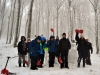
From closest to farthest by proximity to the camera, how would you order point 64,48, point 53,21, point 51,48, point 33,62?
1. point 33,62
2. point 64,48
3. point 51,48
4. point 53,21

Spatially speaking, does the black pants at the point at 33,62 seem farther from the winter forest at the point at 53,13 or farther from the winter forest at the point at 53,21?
the winter forest at the point at 53,13

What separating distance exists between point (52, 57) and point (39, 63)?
0.88 m

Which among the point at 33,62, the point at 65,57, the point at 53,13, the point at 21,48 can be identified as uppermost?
the point at 53,13

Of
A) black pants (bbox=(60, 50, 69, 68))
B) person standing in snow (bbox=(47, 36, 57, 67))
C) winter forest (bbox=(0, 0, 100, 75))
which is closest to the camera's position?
winter forest (bbox=(0, 0, 100, 75))

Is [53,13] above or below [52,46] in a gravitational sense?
above

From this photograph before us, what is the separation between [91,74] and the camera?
718 cm

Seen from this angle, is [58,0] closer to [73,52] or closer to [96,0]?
[96,0]

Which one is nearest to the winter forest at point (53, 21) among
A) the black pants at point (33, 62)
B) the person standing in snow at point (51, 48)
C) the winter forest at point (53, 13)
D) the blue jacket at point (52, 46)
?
the winter forest at point (53, 13)

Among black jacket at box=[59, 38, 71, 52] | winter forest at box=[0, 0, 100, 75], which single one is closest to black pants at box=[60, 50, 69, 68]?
black jacket at box=[59, 38, 71, 52]

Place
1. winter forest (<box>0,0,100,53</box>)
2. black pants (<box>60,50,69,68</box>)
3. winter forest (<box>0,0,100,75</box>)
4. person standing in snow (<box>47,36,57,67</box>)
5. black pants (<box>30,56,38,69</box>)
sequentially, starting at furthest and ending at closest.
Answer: winter forest (<box>0,0,100,53</box>) < person standing in snow (<box>47,36,57,67</box>) < black pants (<box>60,50,69,68</box>) < winter forest (<box>0,0,100,75</box>) < black pants (<box>30,56,38,69</box>)

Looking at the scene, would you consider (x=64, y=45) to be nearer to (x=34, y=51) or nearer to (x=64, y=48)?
(x=64, y=48)

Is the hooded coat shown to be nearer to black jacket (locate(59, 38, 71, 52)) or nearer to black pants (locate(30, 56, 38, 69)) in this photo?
black pants (locate(30, 56, 38, 69))

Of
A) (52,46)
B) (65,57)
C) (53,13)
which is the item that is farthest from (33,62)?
(53,13)

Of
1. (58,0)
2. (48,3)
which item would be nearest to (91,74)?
(58,0)
